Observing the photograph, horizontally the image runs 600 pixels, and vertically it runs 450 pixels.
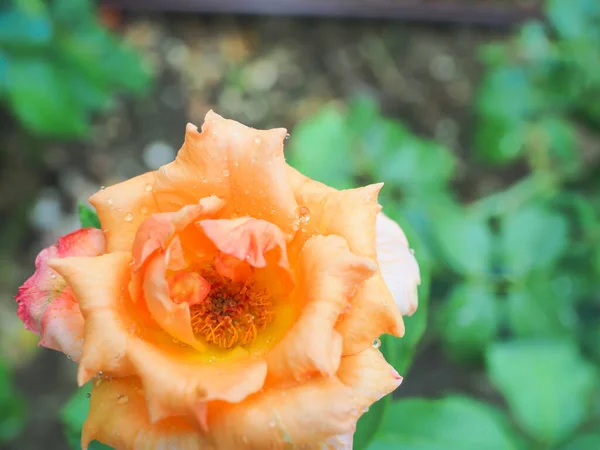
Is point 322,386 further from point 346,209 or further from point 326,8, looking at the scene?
point 326,8

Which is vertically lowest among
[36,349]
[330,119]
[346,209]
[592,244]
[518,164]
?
[36,349]

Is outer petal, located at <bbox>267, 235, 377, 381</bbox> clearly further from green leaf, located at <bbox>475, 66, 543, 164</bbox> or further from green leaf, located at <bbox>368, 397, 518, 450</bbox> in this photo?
green leaf, located at <bbox>475, 66, 543, 164</bbox>

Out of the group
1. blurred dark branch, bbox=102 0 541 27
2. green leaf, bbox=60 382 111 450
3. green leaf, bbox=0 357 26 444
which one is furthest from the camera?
blurred dark branch, bbox=102 0 541 27

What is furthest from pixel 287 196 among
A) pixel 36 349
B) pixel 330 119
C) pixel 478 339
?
pixel 36 349

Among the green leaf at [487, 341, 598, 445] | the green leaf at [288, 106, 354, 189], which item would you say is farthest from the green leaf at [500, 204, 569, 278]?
the green leaf at [288, 106, 354, 189]

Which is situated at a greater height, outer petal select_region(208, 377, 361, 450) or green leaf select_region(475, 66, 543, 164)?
outer petal select_region(208, 377, 361, 450)

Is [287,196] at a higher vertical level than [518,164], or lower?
higher
